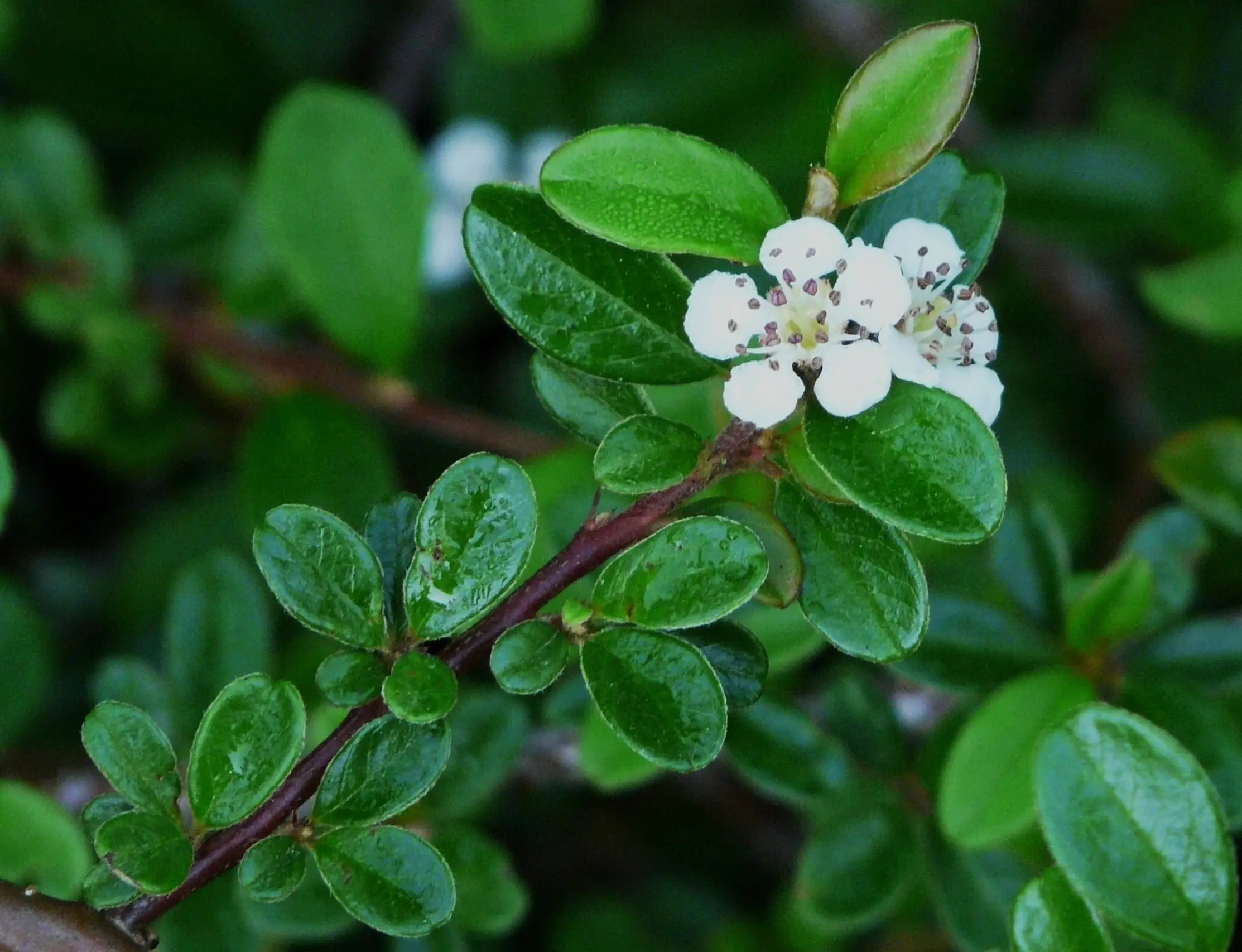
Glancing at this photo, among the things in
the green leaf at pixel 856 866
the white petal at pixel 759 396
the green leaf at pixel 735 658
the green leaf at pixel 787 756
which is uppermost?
the white petal at pixel 759 396

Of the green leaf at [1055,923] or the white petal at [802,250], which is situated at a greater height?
the white petal at [802,250]

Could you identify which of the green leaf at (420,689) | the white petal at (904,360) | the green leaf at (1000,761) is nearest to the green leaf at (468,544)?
the green leaf at (420,689)

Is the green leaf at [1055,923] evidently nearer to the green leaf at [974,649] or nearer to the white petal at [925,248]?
the green leaf at [974,649]

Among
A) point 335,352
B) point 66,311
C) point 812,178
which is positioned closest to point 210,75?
point 335,352

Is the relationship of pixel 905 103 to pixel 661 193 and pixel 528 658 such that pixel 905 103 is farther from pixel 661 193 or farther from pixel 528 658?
pixel 528 658

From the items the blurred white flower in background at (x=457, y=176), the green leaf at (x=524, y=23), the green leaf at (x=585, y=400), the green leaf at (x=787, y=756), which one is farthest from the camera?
the blurred white flower in background at (x=457, y=176)

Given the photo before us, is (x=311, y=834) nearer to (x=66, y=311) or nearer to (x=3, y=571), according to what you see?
(x=66, y=311)

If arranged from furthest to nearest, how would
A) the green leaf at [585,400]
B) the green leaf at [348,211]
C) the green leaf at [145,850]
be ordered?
1. the green leaf at [348,211]
2. the green leaf at [585,400]
3. the green leaf at [145,850]

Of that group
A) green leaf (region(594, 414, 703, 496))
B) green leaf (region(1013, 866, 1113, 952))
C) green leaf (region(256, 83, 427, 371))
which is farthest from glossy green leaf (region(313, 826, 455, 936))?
green leaf (region(256, 83, 427, 371))
